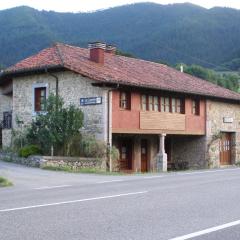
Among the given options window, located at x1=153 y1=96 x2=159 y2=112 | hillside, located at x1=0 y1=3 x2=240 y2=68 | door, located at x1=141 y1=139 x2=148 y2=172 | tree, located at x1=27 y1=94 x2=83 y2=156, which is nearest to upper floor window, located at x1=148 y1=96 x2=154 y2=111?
window, located at x1=153 y1=96 x2=159 y2=112

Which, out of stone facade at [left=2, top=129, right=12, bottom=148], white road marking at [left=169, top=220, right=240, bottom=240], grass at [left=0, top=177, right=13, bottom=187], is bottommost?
white road marking at [left=169, top=220, right=240, bottom=240]

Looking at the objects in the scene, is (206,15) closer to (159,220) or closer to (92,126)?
(92,126)

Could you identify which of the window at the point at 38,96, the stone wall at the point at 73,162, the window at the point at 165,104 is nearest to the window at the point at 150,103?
the window at the point at 165,104

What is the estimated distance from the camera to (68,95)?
91.4ft

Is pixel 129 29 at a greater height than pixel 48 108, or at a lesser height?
greater

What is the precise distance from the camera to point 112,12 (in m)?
121

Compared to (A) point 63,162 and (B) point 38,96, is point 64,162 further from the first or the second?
(B) point 38,96

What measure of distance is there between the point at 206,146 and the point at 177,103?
3773mm

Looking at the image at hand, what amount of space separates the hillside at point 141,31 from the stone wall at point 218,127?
52.7m

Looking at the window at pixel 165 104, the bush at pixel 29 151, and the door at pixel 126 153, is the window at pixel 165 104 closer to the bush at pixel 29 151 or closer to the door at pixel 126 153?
A: the door at pixel 126 153

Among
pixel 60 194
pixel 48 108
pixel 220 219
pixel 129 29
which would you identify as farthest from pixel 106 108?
pixel 129 29

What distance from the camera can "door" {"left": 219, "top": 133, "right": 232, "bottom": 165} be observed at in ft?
117

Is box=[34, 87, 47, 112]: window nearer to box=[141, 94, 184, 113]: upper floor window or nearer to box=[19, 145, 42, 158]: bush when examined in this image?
box=[19, 145, 42, 158]: bush

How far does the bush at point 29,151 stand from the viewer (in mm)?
25094
